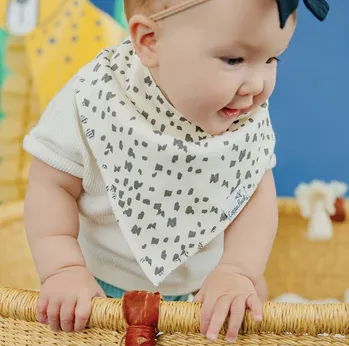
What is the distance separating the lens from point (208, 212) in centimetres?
89

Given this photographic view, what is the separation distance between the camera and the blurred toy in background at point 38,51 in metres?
1.46

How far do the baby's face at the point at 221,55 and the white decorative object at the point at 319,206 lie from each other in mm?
556

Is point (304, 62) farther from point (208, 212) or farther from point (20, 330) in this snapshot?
point (20, 330)

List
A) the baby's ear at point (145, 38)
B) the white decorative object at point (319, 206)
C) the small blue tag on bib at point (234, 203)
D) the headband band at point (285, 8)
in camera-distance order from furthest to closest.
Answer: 1. the white decorative object at point (319, 206)
2. the small blue tag on bib at point (234, 203)
3. the baby's ear at point (145, 38)
4. the headband band at point (285, 8)

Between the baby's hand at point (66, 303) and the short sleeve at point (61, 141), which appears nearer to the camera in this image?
the baby's hand at point (66, 303)

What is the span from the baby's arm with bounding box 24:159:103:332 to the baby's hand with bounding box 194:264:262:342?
0.39 feet

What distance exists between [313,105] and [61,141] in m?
0.87

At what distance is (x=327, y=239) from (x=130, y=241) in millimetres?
555

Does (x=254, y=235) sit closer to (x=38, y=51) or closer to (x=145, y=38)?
(x=145, y=38)

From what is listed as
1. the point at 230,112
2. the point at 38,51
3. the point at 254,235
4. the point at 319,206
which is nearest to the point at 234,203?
the point at 254,235

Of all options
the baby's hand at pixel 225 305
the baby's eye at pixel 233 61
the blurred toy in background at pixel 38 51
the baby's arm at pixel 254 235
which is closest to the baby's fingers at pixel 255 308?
the baby's hand at pixel 225 305

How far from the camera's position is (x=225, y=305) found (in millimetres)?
686

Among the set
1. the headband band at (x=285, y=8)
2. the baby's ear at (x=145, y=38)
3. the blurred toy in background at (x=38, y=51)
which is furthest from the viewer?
the blurred toy in background at (x=38, y=51)

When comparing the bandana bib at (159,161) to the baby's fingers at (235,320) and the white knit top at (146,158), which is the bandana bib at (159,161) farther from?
the baby's fingers at (235,320)
